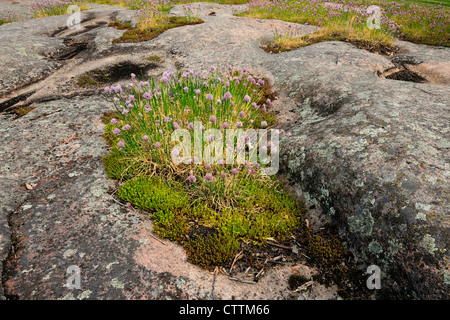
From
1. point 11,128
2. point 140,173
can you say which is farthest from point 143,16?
point 140,173

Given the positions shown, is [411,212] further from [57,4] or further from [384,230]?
[57,4]

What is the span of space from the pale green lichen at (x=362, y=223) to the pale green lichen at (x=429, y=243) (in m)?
0.50

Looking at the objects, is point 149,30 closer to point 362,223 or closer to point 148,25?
point 148,25

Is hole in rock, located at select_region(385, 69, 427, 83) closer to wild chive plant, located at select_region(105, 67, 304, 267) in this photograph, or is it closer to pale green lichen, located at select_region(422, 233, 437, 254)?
wild chive plant, located at select_region(105, 67, 304, 267)

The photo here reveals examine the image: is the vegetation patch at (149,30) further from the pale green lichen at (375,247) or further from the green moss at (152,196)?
the pale green lichen at (375,247)

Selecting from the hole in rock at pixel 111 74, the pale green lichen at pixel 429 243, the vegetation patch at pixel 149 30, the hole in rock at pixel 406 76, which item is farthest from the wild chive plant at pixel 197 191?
the vegetation patch at pixel 149 30

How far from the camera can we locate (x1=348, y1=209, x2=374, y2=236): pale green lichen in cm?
292

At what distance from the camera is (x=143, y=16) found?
1098cm

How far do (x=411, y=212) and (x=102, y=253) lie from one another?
338 centimetres

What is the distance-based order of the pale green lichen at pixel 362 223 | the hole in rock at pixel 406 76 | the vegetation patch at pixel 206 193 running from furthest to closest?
the hole in rock at pixel 406 76 → the vegetation patch at pixel 206 193 → the pale green lichen at pixel 362 223

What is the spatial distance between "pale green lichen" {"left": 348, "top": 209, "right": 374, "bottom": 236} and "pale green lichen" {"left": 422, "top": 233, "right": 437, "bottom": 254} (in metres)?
0.50

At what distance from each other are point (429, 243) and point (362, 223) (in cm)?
65

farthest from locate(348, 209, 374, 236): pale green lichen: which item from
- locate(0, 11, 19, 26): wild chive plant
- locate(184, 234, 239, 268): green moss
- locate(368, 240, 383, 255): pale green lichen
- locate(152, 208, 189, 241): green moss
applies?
locate(0, 11, 19, 26): wild chive plant

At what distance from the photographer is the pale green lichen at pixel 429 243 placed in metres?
2.42
